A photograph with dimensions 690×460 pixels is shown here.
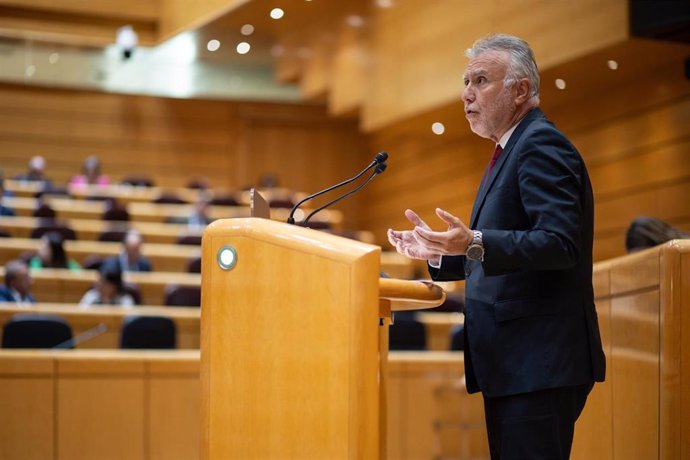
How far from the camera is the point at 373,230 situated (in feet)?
39.1

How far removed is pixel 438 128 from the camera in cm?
966

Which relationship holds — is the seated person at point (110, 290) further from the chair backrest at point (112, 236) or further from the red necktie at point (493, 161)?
the red necktie at point (493, 161)

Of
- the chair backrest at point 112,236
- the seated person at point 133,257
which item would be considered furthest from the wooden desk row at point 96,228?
the seated person at point 133,257

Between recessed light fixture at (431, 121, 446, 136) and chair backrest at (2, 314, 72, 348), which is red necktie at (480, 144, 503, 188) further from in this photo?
recessed light fixture at (431, 121, 446, 136)

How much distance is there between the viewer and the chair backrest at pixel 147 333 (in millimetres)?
5184

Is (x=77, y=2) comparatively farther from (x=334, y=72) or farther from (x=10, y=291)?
(x=10, y=291)

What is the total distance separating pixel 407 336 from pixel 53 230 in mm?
4004

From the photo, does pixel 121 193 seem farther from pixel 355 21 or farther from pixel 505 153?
pixel 505 153

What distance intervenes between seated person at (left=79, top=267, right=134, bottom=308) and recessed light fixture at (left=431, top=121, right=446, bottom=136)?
396 centimetres

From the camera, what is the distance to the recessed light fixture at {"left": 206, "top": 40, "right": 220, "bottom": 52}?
10302 mm

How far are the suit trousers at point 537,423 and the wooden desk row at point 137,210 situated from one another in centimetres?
740

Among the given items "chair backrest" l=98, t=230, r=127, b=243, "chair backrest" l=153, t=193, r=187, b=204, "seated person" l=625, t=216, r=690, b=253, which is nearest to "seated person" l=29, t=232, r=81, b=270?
"chair backrest" l=98, t=230, r=127, b=243

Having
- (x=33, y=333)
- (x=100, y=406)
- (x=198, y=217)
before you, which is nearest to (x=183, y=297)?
(x=33, y=333)

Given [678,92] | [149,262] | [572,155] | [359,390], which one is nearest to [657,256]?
[572,155]
